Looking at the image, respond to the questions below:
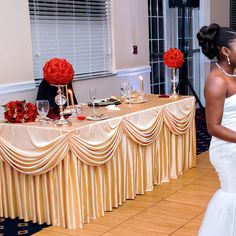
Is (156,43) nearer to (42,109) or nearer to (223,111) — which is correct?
(42,109)

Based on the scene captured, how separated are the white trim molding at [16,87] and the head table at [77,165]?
1124 millimetres

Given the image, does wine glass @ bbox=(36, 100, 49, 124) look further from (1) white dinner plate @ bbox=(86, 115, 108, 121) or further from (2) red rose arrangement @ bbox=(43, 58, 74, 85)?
(1) white dinner plate @ bbox=(86, 115, 108, 121)

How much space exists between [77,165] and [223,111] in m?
1.51

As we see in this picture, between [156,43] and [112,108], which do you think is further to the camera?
[156,43]

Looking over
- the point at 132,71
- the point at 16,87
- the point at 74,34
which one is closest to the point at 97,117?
the point at 16,87

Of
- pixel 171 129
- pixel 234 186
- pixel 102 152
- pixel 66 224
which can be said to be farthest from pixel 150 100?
pixel 234 186

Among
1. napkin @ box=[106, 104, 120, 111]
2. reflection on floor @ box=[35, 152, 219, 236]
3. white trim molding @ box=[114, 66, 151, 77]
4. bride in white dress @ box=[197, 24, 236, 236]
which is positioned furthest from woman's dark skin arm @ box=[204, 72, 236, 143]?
white trim molding @ box=[114, 66, 151, 77]

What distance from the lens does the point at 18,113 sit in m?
3.84

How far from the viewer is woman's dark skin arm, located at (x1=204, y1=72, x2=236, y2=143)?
232 cm

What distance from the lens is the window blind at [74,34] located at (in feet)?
17.8

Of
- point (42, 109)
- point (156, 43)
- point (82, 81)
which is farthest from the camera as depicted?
point (156, 43)

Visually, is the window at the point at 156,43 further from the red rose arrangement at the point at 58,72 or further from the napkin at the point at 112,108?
the red rose arrangement at the point at 58,72

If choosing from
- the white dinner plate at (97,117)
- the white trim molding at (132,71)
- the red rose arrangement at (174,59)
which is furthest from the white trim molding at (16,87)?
the white trim molding at (132,71)

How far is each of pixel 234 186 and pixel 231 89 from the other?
Answer: 51 centimetres
